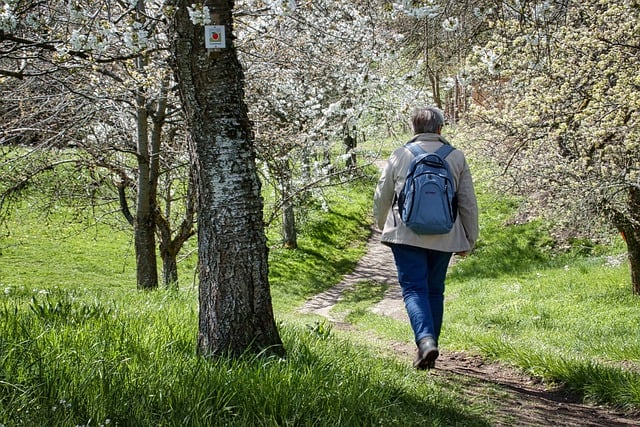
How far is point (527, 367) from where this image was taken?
18.8 ft

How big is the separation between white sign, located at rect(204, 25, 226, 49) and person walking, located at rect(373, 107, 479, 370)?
1767 millimetres

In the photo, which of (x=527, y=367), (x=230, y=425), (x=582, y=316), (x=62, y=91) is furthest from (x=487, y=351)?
(x=62, y=91)

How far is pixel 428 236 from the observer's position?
472 cm

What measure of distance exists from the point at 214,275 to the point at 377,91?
911 centimetres

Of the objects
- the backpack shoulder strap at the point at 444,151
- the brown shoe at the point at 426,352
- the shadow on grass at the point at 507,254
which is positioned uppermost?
the backpack shoulder strap at the point at 444,151

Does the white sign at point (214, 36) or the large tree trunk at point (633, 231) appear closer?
the white sign at point (214, 36)

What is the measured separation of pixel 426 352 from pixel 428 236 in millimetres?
822

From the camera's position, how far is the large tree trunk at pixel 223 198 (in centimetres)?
367

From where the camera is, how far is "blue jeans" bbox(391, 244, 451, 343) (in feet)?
15.3

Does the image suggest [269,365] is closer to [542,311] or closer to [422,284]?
[422,284]

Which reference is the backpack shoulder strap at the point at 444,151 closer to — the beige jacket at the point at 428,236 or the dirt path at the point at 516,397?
the beige jacket at the point at 428,236

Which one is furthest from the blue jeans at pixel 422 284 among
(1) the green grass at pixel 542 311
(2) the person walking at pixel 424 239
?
(1) the green grass at pixel 542 311

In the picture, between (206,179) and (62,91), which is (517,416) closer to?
(206,179)

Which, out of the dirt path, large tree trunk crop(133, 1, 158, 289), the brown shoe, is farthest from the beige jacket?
large tree trunk crop(133, 1, 158, 289)
